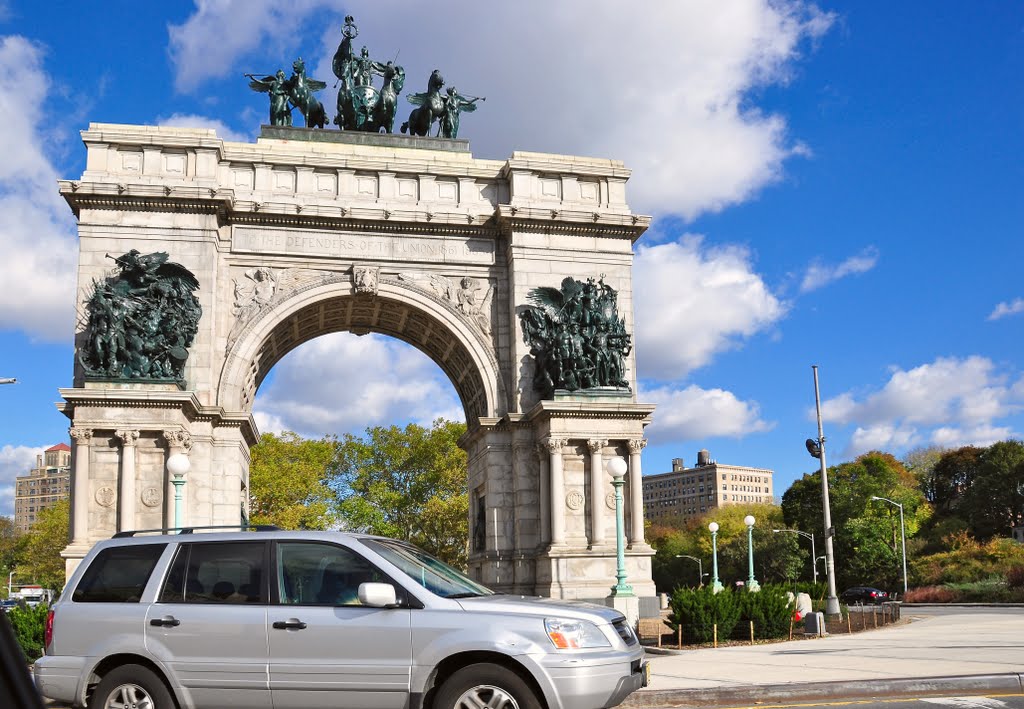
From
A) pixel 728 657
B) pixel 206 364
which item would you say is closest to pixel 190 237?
pixel 206 364

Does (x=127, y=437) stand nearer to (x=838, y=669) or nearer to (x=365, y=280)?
(x=365, y=280)

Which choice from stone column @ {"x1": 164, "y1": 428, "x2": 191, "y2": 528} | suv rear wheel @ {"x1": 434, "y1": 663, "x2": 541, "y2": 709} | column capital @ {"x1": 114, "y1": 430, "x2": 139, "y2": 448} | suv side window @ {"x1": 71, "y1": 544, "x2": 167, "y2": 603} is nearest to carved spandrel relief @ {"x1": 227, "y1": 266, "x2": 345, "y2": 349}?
stone column @ {"x1": 164, "y1": 428, "x2": 191, "y2": 528}

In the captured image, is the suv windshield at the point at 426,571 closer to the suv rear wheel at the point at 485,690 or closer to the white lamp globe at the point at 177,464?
the suv rear wheel at the point at 485,690

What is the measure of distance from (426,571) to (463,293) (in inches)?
929

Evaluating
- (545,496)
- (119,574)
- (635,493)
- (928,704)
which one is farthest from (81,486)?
(928,704)

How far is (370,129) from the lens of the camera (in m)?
34.4

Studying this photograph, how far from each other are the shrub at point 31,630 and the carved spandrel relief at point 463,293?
15.0 m

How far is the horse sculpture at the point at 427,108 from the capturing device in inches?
1350

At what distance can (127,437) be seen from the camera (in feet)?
88.8

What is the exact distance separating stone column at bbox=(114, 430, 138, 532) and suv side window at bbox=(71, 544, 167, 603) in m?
18.7

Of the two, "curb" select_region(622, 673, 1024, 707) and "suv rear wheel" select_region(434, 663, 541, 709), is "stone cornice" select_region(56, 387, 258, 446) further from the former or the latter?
"suv rear wheel" select_region(434, 663, 541, 709)

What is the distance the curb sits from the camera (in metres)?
12.7

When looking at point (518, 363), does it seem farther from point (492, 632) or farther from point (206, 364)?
point (492, 632)

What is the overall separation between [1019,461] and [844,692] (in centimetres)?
7489
